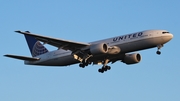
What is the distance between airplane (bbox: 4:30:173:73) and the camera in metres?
55.1

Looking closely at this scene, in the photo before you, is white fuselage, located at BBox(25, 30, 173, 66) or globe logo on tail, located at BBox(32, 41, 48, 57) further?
globe logo on tail, located at BBox(32, 41, 48, 57)

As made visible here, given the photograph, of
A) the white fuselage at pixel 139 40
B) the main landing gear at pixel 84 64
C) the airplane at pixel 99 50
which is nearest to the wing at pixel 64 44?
the airplane at pixel 99 50

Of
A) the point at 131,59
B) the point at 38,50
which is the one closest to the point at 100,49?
the point at 131,59

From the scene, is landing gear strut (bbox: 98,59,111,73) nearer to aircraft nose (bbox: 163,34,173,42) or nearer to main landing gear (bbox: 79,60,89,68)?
main landing gear (bbox: 79,60,89,68)

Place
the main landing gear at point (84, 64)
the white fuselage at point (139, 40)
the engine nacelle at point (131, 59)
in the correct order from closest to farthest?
the white fuselage at point (139, 40)
the main landing gear at point (84, 64)
the engine nacelle at point (131, 59)

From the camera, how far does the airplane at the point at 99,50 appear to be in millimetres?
55062

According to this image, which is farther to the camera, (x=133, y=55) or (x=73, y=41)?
(x=133, y=55)

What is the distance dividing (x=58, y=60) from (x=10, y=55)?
21.2ft

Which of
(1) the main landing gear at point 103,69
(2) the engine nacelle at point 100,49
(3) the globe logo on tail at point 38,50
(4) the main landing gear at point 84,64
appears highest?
(3) the globe logo on tail at point 38,50

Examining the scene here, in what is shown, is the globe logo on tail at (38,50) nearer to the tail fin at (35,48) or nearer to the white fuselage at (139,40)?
the tail fin at (35,48)

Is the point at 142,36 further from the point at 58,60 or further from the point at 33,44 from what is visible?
the point at 33,44

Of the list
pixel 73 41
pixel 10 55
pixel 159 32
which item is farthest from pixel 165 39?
pixel 10 55

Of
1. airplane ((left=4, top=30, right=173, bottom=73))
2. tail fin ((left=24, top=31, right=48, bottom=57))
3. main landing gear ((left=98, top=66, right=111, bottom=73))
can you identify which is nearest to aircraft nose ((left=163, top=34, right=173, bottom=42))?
airplane ((left=4, top=30, right=173, bottom=73))

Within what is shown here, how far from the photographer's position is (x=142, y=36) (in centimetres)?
5516
